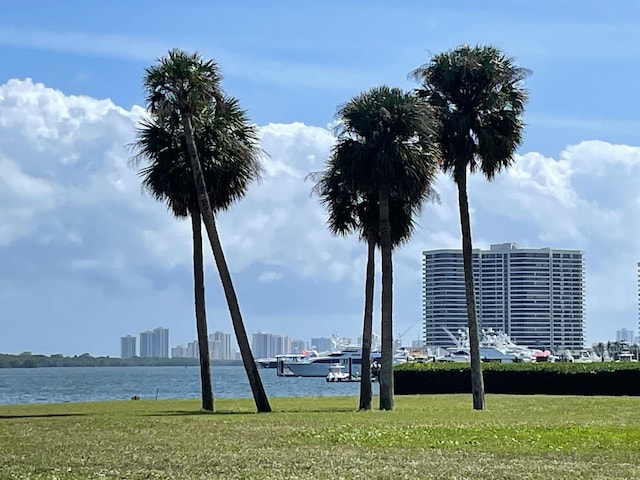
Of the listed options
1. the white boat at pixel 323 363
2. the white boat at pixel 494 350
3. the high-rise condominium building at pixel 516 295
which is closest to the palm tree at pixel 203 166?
the white boat at pixel 494 350

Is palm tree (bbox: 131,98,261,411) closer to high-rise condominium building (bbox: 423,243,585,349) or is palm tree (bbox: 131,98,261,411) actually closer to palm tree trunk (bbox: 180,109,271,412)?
palm tree trunk (bbox: 180,109,271,412)

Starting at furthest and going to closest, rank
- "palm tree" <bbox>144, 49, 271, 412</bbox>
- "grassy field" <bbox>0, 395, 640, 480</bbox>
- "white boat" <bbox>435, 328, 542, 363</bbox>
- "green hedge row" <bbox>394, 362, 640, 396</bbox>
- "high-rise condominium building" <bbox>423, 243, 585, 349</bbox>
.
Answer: "high-rise condominium building" <bbox>423, 243, 585, 349</bbox>
"white boat" <bbox>435, 328, 542, 363</bbox>
"green hedge row" <bbox>394, 362, 640, 396</bbox>
"palm tree" <bbox>144, 49, 271, 412</bbox>
"grassy field" <bbox>0, 395, 640, 480</bbox>

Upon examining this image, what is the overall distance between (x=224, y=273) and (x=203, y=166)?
3.71 metres

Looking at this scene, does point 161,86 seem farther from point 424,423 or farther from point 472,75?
point 424,423

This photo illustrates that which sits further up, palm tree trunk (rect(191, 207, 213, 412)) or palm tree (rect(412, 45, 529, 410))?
palm tree (rect(412, 45, 529, 410))

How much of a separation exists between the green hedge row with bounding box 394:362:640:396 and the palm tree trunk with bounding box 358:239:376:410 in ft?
58.2

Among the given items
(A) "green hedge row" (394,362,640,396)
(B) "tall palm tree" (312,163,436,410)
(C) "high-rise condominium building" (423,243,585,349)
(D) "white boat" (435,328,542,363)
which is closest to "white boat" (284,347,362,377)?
(C) "high-rise condominium building" (423,243,585,349)

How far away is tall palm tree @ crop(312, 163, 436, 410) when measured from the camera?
3956cm

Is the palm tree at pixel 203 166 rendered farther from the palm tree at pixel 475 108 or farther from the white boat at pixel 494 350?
the white boat at pixel 494 350

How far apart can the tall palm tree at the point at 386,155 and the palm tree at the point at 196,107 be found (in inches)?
169

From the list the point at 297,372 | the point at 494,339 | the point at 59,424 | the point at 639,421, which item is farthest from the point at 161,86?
the point at 297,372

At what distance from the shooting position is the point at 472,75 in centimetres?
3797

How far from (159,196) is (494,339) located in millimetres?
112700

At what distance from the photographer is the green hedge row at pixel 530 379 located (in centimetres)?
5369
